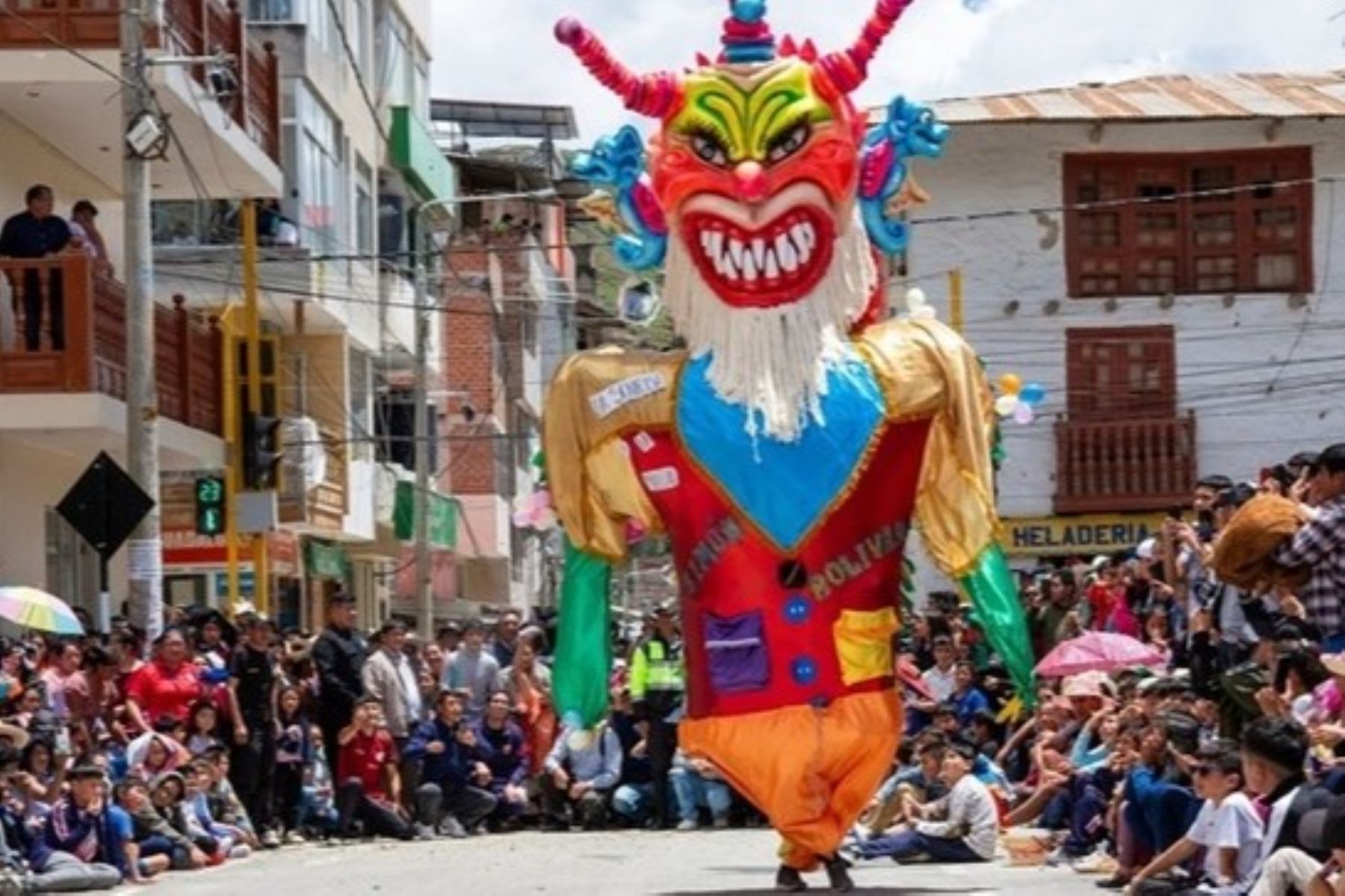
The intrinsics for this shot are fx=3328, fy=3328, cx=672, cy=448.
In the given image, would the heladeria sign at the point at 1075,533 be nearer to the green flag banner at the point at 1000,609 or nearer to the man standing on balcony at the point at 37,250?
the man standing on balcony at the point at 37,250

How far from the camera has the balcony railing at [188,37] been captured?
78.7ft

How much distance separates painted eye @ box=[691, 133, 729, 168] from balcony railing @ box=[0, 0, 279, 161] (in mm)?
10142

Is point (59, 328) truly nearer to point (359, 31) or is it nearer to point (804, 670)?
point (804, 670)

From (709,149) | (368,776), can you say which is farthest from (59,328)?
(709,149)

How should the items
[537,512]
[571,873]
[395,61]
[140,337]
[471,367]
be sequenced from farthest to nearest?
1. [471,367]
2. [395,61]
3. [140,337]
4. [571,873]
5. [537,512]

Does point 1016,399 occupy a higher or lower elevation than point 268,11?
lower

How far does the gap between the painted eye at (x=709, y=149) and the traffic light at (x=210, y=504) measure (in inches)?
563

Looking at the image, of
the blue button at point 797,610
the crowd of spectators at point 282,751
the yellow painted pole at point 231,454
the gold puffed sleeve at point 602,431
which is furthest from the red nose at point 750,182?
the yellow painted pole at point 231,454

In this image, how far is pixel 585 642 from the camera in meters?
15.4

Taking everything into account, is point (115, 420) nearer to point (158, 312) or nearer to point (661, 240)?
point (158, 312)

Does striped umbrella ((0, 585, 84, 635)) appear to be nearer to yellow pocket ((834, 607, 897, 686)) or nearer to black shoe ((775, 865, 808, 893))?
black shoe ((775, 865, 808, 893))

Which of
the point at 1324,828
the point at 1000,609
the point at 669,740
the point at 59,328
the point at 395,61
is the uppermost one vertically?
the point at 395,61

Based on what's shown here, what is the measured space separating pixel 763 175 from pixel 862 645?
215cm

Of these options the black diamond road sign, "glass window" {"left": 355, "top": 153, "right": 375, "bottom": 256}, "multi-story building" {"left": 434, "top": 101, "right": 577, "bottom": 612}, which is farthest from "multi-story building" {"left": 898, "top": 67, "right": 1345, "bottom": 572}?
the black diamond road sign
